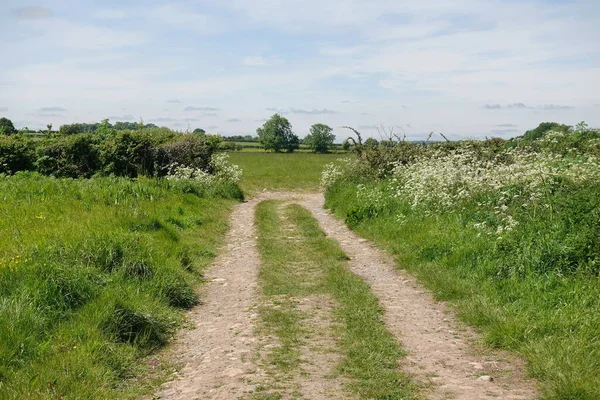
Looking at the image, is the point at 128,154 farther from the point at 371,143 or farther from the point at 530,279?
the point at 530,279

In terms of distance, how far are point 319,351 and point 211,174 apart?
Result: 20843 millimetres

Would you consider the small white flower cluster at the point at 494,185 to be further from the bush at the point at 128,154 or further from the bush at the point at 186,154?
the bush at the point at 128,154

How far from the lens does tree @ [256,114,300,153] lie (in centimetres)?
8862

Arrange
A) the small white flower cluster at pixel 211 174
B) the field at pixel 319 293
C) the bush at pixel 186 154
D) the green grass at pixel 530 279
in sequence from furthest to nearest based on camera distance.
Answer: the bush at pixel 186 154 < the small white flower cluster at pixel 211 174 < the green grass at pixel 530 279 < the field at pixel 319 293

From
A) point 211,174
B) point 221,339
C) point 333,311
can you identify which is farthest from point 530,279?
point 211,174

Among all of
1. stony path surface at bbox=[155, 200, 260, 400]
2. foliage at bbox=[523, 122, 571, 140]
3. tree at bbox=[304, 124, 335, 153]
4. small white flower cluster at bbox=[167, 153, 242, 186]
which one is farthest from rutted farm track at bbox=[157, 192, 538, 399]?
tree at bbox=[304, 124, 335, 153]

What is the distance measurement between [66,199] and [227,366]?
1003cm

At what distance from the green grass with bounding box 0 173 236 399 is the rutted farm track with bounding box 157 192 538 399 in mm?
521

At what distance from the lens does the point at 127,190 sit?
16828 millimetres

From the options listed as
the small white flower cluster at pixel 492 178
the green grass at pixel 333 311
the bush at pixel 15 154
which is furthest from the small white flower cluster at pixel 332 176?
the bush at pixel 15 154

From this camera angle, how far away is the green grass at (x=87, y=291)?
5.48 m

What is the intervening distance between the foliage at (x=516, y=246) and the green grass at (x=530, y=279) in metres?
0.02

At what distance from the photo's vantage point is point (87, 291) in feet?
23.9

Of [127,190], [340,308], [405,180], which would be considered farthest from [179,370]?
Answer: [405,180]
